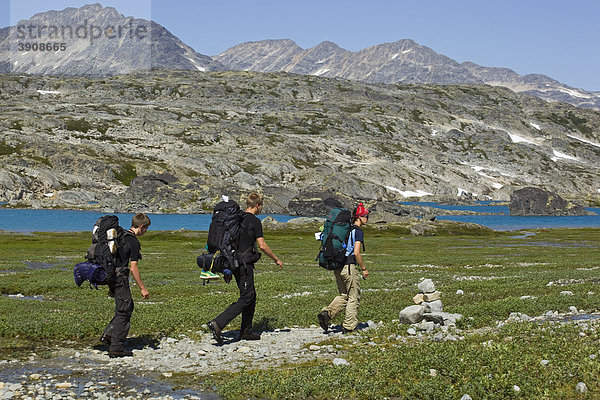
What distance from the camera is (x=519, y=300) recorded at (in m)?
23.4

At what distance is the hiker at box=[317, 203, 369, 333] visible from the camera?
18.9 metres

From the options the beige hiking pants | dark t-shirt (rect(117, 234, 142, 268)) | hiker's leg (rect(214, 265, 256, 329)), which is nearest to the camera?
dark t-shirt (rect(117, 234, 142, 268))

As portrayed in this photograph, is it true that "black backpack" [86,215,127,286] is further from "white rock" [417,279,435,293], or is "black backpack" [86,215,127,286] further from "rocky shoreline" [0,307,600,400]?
"white rock" [417,279,435,293]

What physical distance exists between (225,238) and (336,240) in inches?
156

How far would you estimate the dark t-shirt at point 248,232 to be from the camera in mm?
17406

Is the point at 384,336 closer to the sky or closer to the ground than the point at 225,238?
closer to the ground

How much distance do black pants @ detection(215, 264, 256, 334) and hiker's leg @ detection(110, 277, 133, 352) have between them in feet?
9.31

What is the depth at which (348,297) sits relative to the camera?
766 inches

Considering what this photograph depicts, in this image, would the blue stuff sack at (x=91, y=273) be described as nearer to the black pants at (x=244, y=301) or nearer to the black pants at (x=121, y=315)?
the black pants at (x=121, y=315)

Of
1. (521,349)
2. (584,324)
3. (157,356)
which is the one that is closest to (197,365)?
(157,356)

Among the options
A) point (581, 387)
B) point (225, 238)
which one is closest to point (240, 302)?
point (225, 238)

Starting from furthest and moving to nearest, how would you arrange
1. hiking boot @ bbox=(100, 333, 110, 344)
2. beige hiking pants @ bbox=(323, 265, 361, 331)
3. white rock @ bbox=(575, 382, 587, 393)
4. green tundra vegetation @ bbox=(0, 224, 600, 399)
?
beige hiking pants @ bbox=(323, 265, 361, 331), hiking boot @ bbox=(100, 333, 110, 344), green tundra vegetation @ bbox=(0, 224, 600, 399), white rock @ bbox=(575, 382, 587, 393)

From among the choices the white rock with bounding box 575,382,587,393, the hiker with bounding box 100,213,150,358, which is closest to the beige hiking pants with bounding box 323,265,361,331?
the hiker with bounding box 100,213,150,358

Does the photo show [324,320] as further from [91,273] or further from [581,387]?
[581,387]
